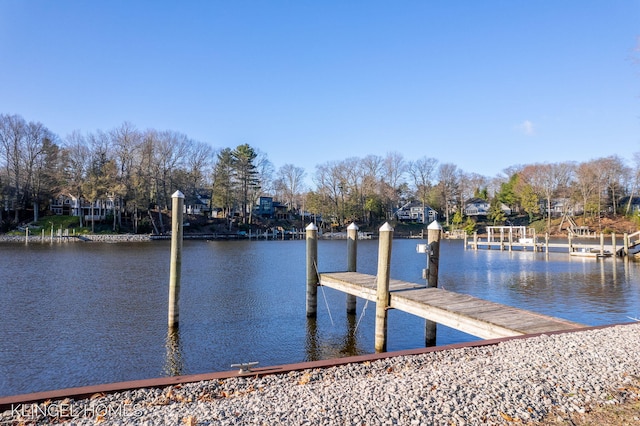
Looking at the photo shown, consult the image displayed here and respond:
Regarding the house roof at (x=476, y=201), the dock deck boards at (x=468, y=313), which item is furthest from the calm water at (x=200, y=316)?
the house roof at (x=476, y=201)

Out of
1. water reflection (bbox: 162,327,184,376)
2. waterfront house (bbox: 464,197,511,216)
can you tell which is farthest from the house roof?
water reflection (bbox: 162,327,184,376)

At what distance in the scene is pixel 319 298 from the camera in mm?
15320

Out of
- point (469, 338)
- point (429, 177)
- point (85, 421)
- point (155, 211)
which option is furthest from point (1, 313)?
point (429, 177)

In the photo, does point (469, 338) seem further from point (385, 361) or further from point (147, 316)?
point (147, 316)

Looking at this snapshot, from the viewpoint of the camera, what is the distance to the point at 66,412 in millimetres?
4293

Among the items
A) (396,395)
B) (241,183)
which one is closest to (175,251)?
(396,395)

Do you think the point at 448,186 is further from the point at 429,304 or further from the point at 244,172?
the point at 429,304

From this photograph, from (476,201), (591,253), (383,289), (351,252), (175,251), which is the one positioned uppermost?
(476,201)

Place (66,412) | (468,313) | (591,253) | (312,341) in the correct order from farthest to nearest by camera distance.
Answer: (591,253), (312,341), (468,313), (66,412)

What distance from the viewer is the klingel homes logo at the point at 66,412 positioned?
4141 millimetres

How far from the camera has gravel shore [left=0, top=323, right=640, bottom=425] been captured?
3916 mm

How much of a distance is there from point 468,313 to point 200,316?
8164mm

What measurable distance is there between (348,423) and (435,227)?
747 cm

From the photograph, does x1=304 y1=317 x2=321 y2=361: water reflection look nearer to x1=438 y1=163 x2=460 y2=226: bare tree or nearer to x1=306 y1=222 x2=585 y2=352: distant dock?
x1=306 y1=222 x2=585 y2=352: distant dock
